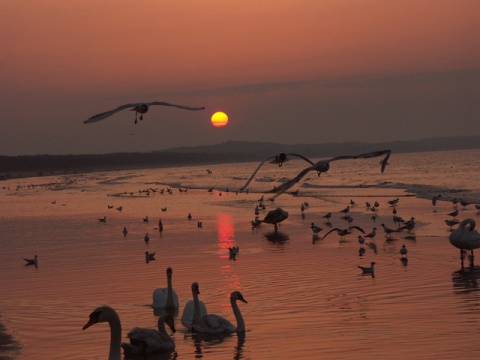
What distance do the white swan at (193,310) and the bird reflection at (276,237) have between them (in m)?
12.0

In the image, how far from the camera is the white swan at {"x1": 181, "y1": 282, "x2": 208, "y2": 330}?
1530 cm

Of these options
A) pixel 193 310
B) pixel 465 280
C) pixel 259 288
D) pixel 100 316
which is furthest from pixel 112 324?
pixel 465 280

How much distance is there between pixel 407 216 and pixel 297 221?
4.80 metres

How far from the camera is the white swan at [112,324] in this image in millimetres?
10516

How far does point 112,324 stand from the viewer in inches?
422

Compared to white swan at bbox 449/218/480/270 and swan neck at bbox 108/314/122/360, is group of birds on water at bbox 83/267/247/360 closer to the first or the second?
swan neck at bbox 108/314/122/360

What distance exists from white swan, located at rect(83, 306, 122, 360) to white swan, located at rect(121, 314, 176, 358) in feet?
8.57

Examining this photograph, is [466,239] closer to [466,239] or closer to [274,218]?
[466,239]

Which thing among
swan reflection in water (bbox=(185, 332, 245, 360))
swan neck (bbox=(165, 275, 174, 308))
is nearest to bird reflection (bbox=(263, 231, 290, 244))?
swan neck (bbox=(165, 275, 174, 308))

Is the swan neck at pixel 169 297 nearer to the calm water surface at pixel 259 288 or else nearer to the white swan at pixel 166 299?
the white swan at pixel 166 299

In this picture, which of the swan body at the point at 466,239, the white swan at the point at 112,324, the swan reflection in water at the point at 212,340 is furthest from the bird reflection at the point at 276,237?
the white swan at the point at 112,324

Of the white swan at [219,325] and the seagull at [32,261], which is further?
the seagull at [32,261]

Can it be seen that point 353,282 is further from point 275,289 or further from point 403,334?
point 403,334

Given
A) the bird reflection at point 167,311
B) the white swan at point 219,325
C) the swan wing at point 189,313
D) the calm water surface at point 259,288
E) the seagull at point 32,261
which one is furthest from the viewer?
the seagull at point 32,261
